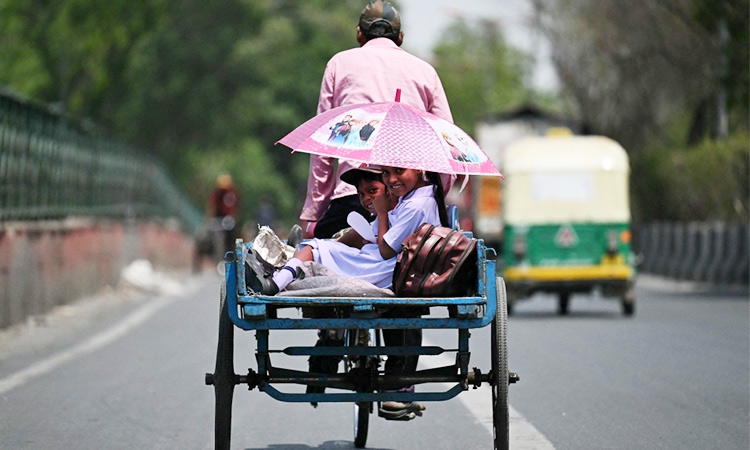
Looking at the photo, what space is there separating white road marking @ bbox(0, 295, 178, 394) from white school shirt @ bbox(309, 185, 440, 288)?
4.12 metres

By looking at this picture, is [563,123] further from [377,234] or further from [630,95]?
[377,234]

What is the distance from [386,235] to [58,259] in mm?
12047

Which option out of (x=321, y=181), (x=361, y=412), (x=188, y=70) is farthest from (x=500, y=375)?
(x=188, y=70)

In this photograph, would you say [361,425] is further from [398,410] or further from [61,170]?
[61,170]

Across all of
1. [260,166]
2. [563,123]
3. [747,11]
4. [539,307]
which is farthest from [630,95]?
[260,166]

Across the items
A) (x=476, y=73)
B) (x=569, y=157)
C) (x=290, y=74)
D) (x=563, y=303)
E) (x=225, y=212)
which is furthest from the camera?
(x=476, y=73)

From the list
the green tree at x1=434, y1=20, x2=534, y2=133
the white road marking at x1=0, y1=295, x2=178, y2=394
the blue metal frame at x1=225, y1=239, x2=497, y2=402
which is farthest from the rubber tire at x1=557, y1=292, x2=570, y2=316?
the green tree at x1=434, y1=20, x2=534, y2=133

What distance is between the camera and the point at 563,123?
3778cm

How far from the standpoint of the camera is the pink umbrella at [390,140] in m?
6.65

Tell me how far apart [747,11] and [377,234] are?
20739mm

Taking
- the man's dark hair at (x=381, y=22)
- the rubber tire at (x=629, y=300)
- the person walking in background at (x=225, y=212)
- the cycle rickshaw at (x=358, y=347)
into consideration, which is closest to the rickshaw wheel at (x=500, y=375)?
the cycle rickshaw at (x=358, y=347)

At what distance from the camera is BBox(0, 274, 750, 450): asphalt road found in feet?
26.6

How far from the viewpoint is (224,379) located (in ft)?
21.2

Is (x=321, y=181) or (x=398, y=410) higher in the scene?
Answer: (x=321, y=181)
